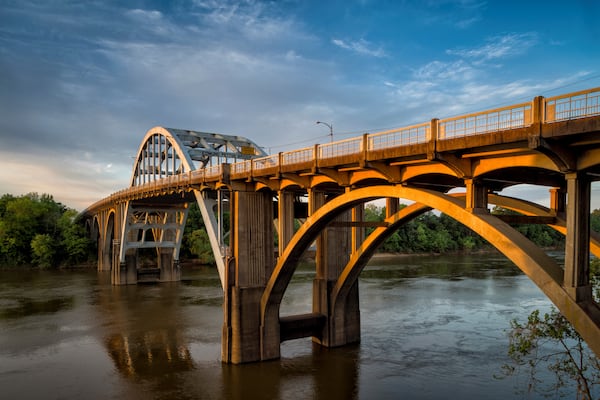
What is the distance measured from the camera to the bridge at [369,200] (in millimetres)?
9602

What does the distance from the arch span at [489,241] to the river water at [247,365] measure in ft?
13.6

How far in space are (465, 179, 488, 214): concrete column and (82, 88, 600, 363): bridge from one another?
0.09ft

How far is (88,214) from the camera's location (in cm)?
8094

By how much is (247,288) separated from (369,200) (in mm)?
7140

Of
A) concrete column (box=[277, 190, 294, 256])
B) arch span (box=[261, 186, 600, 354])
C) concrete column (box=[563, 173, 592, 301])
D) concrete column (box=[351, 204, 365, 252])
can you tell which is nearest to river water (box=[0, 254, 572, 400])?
arch span (box=[261, 186, 600, 354])

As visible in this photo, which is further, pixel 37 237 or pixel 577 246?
pixel 37 237

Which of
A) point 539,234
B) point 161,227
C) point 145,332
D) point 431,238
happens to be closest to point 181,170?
point 161,227

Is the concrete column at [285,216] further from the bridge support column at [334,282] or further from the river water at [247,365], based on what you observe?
the river water at [247,365]

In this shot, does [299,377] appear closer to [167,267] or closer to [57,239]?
[167,267]

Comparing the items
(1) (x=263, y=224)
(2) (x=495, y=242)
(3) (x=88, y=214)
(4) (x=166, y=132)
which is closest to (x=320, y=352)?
(1) (x=263, y=224)

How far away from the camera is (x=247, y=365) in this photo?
20359mm

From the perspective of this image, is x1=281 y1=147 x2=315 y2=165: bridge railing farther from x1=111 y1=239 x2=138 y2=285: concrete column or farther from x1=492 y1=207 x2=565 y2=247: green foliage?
x1=492 y1=207 x2=565 y2=247: green foliage

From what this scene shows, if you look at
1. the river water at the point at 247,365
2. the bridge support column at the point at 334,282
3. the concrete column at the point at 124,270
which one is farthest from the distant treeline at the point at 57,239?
the bridge support column at the point at 334,282

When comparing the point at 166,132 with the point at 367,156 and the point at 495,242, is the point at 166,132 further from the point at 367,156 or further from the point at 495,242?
the point at 495,242
